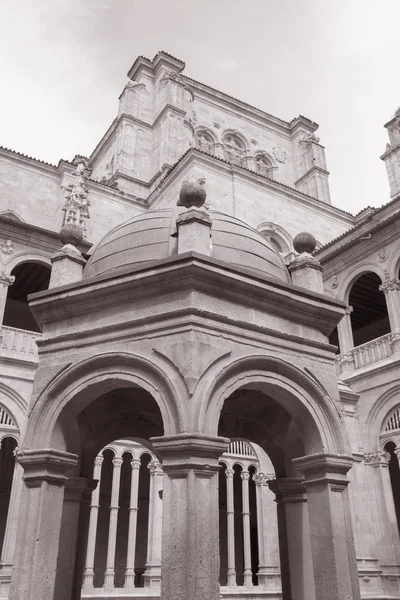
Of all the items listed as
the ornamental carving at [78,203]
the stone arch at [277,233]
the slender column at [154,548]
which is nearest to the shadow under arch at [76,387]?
the slender column at [154,548]

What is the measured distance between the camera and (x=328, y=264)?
18516 millimetres

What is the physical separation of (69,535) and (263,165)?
A: 30.5 m

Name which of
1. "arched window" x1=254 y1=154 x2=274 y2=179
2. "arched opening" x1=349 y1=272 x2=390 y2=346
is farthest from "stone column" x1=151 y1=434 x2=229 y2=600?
"arched window" x1=254 y1=154 x2=274 y2=179

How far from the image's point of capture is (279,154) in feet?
110

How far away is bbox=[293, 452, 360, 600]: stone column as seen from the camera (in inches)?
148

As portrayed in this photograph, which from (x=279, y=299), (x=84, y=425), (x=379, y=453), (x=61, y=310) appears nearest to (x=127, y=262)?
(x=61, y=310)

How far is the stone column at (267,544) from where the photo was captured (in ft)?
49.2

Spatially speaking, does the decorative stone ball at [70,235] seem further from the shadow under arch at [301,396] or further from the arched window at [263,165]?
the arched window at [263,165]

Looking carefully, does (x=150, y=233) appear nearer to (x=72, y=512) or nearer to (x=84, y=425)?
(x=84, y=425)

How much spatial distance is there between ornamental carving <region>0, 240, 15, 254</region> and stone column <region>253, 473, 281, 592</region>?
961 centimetres

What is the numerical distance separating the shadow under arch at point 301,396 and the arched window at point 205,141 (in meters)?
27.9

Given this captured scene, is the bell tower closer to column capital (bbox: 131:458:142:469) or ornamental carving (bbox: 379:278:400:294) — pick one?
ornamental carving (bbox: 379:278:400:294)

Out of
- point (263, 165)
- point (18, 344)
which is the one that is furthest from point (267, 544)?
point (263, 165)

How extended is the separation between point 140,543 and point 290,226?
13883 millimetres
